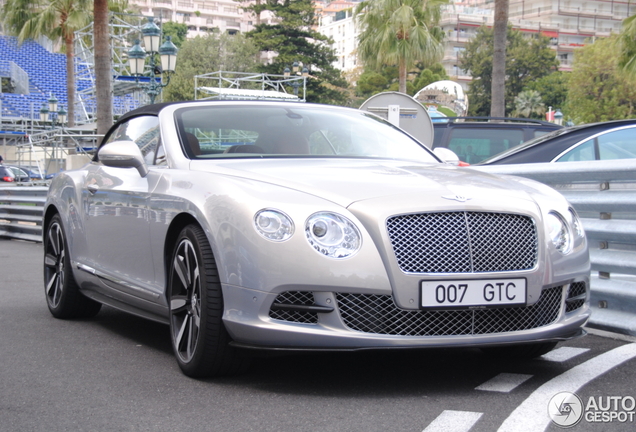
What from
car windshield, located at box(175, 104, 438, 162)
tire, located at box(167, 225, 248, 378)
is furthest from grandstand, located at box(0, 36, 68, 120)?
tire, located at box(167, 225, 248, 378)

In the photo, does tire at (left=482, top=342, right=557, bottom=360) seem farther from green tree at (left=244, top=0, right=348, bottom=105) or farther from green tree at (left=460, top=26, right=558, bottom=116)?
green tree at (left=460, top=26, right=558, bottom=116)

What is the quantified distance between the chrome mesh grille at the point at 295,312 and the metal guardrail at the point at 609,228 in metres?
2.36

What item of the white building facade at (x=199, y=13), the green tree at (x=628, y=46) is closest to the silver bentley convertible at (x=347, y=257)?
the green tree at (x=628, y=46)

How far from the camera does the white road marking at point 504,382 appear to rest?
4.03 metres

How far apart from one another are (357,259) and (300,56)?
232 ft

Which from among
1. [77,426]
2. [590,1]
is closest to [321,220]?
[77,426]

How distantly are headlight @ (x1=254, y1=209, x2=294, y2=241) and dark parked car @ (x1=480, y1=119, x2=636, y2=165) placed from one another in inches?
154

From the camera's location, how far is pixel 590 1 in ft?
442

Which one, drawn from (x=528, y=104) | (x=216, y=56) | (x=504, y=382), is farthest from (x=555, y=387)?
(x=528, y=104)

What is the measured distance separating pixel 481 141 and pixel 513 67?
80745mm

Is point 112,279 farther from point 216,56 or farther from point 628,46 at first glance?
point 216,56

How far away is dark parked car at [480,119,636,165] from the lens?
741 centimetres

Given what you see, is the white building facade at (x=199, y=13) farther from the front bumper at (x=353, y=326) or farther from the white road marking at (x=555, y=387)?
the front bumper at (x=353, y=326)

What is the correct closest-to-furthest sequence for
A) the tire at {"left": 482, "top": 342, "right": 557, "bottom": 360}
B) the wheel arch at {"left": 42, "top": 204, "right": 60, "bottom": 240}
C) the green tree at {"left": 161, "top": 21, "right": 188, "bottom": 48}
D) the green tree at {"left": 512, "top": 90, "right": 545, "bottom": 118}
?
the tire at {"left": 482, "top": 342, "right": 557, "bottom": 360}, the wheel arch at {"left": 42, "top": 204, "right": 60, "bottom": 240}, the green tree at {"left": 512, "top": 90, "right": 545, "bottom": 118}, the green tree at {"left": 161, "top": 21, "right": 188, "bottom": 48}
